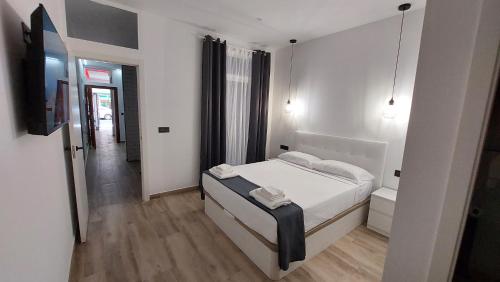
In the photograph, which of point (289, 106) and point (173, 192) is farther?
point (289, 106)

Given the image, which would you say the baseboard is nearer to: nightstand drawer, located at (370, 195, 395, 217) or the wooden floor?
the wooden floor

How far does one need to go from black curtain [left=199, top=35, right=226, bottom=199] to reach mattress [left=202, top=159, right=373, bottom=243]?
2.73ft

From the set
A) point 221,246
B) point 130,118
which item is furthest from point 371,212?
point 130,118

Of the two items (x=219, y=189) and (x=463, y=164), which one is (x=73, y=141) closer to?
(x=219, y=189)

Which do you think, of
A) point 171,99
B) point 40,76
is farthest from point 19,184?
point 171,99

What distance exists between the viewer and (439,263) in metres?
0.74

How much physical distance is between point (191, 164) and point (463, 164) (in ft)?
11.6

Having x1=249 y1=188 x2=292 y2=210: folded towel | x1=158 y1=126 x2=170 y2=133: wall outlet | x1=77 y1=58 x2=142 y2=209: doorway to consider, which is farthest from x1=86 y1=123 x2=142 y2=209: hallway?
x1=249 y1=188 x2=292 y2=210: folded towel

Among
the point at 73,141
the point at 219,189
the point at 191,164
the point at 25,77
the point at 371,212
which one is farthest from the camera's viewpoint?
the point at 191,164

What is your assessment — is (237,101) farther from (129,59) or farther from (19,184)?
(19,184)

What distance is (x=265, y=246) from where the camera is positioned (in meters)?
1.86

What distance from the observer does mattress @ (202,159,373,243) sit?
1.94 metres

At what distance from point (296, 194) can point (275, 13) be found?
94.6 inches

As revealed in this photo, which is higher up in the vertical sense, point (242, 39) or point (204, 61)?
point (242, 39)
